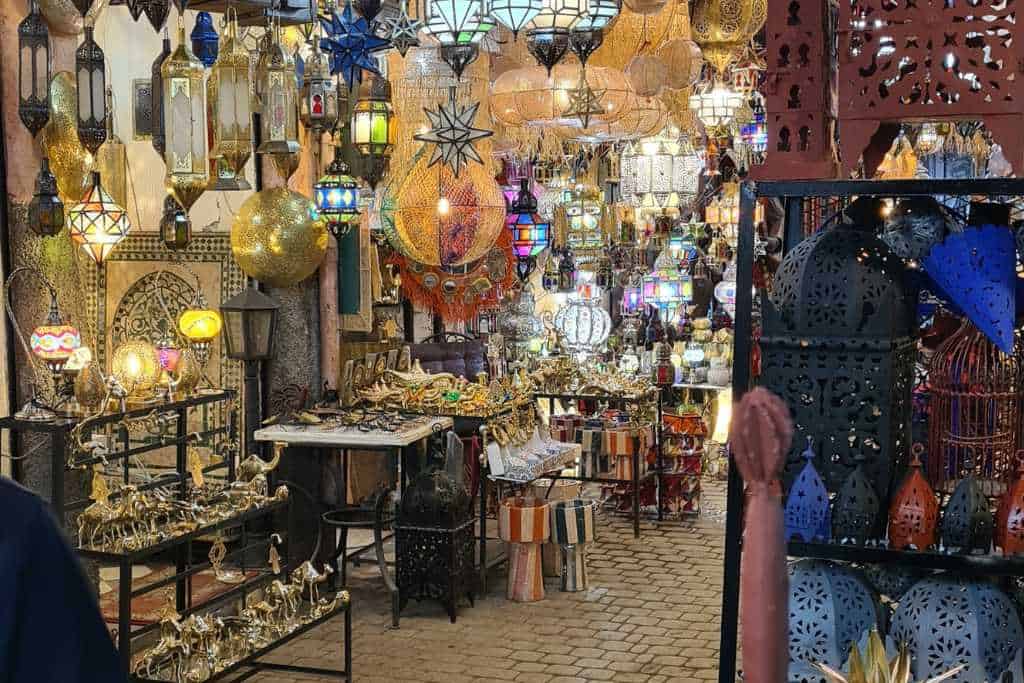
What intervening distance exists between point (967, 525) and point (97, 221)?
4015 millimetres

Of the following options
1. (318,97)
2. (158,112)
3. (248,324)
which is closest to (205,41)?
(158,112)

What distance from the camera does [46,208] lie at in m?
5.69

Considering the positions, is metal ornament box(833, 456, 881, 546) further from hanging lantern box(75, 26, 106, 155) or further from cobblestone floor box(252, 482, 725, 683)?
cobblestone floor box(252, 482, 725, 683)

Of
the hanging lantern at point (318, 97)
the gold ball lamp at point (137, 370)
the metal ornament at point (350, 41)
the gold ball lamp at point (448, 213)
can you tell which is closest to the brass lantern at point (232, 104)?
the metal ornament at point (350, 41)

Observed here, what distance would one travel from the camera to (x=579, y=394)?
10312 millimetres

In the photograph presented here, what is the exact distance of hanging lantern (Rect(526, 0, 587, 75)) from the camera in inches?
177

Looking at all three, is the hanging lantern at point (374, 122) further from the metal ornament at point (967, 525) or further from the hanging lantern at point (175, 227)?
the metal ornament at point (967, 525)

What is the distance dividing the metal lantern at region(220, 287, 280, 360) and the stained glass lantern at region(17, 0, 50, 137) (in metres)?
2.16

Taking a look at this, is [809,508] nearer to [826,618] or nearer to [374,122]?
[826,618]

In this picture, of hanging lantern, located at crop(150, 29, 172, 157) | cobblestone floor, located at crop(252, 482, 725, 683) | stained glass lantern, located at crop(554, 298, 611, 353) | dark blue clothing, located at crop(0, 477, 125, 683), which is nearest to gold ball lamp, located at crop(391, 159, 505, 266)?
cobblestone floor, located at crop(252, 482, 725, 683)

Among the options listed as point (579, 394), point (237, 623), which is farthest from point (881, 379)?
point (579, 394)

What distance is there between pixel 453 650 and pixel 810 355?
15.2 feet

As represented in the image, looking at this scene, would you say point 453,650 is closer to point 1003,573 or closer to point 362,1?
point 362,1

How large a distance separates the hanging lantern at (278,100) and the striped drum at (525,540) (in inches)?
140
